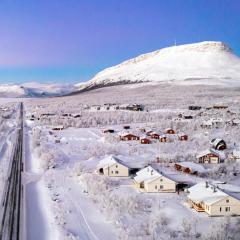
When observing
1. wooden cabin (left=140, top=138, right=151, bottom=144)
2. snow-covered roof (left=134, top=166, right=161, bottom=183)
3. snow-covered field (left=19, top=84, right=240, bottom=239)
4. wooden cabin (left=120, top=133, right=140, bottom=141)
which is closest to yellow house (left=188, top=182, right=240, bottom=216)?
snow-covered field (left=19, top=84, right=240, bottom=239)

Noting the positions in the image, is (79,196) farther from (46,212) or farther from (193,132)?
(193,132)

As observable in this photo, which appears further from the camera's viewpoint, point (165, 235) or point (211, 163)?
point (211, 163)

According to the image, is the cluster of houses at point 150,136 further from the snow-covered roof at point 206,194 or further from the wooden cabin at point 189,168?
the snow-covered roof at point 206,194

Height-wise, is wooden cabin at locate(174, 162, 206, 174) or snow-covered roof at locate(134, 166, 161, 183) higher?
snow-covered roof at locate(134, 166, 161, 183)

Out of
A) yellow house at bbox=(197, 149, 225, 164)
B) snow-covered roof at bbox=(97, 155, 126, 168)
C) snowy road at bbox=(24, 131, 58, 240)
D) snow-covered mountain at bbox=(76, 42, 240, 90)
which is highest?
snow-covered mountain at bbox=(76, 42, 240, 90)

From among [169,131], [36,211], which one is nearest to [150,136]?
[169,131]

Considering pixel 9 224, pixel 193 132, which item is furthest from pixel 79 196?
pixel 193 132

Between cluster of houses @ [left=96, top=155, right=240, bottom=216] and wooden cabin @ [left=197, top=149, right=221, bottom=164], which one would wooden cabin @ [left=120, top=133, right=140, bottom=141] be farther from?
cluster of houses @ [left=96, top=155, right=240, bottom=216]
